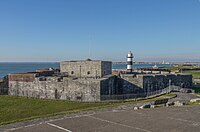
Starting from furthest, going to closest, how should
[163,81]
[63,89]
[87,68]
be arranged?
1. [87,68]
2. [163,81]
3. [63,89]

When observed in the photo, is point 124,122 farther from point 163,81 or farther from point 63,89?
point 163,81

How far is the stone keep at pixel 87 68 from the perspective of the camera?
3419 cm

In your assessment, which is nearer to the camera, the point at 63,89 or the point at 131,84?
the point at 63,89

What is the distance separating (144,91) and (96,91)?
21.3 ft

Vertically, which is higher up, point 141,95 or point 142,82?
point 142,82

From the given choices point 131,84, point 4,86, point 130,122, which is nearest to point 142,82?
point 131,84

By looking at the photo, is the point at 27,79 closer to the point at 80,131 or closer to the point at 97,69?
the point at 97,69

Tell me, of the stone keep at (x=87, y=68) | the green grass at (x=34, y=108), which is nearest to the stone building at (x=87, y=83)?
the stone keep at (x=87, y=68)

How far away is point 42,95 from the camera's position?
31.0 meters

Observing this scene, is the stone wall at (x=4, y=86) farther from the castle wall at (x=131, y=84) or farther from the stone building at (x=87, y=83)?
the castle wall at (x=131, y=84)

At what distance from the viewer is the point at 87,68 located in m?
35.0

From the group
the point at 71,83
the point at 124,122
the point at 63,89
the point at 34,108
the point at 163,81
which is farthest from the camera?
the point at 163,81

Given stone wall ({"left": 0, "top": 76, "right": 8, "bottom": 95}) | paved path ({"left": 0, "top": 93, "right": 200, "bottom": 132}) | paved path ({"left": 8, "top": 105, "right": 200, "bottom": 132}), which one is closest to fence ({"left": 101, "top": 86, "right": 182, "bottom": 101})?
paved path ({"left": 0, "top": 93, "right": 200, "bottom": 132})

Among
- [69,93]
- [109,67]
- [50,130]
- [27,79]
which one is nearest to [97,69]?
[109,67]
